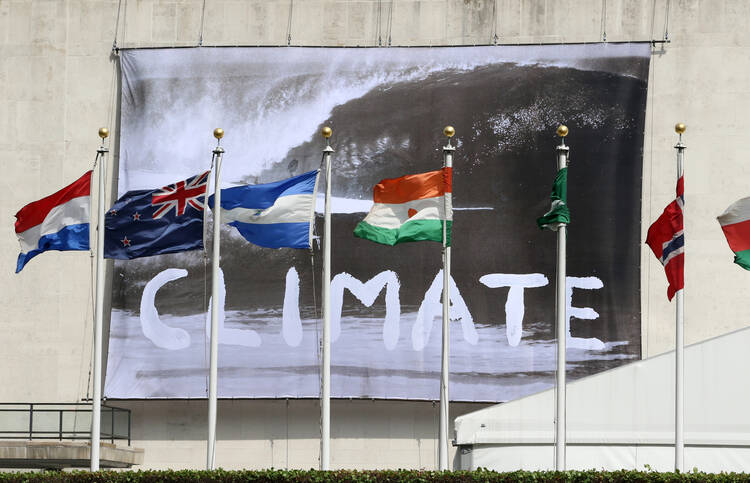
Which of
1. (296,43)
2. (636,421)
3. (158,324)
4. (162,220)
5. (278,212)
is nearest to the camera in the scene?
(278,212)

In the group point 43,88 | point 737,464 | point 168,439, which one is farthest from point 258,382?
point 737,464

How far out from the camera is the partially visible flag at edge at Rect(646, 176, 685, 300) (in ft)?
94.8

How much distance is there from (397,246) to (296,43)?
6547 mm

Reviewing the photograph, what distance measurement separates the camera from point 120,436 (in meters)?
38.1

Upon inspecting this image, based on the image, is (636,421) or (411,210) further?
(636,421)

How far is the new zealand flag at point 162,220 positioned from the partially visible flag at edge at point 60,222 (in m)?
0.68

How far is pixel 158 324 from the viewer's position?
130ft

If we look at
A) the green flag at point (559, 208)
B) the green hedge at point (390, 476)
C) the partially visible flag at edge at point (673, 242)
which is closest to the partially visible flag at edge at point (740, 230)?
the partially visible flag at edge at point (673, 242)

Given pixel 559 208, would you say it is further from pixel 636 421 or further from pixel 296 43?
pixel 296 43

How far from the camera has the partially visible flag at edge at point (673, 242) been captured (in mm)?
28906

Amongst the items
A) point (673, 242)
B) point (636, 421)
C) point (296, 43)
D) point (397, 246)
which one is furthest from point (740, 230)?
point (296, 43)

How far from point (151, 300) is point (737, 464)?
53.6 ft

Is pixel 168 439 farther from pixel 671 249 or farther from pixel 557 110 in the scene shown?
pixel 671 249

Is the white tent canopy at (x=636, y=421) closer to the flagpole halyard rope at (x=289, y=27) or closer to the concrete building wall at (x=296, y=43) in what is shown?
A: the concrete building wall at (x=296, y=43)
